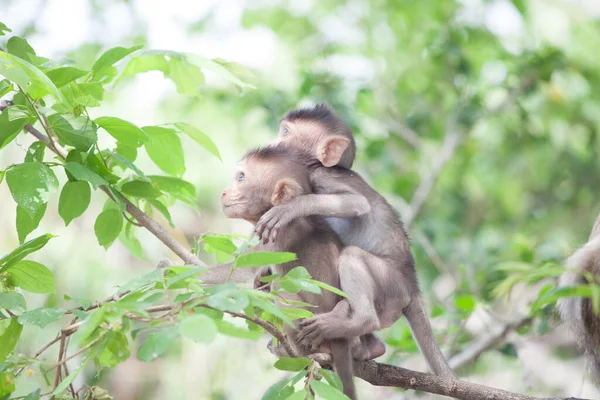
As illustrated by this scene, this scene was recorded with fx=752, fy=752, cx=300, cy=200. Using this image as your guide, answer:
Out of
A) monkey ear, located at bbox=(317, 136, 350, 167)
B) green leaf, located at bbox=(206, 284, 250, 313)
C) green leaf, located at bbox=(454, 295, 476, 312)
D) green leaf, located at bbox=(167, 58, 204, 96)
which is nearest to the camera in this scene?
green leaf, located at bbox=(206, 284, 250, 313)

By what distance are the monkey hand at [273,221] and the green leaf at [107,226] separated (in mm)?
456

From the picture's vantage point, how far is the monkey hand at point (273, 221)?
2.51 m

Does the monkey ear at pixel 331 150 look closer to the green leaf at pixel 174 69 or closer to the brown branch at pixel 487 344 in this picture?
the green leaf at pixel 174 69

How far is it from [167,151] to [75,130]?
41cm

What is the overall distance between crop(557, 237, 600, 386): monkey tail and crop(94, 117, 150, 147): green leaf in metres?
1.47

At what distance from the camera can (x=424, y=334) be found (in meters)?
2.89

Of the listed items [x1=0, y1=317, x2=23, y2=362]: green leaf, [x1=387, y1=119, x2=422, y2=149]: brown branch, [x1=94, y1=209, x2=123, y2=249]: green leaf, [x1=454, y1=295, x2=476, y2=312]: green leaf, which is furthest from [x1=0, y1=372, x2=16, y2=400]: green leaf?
[x1=387, y1=119, x2=422, y2=149]: brown branch

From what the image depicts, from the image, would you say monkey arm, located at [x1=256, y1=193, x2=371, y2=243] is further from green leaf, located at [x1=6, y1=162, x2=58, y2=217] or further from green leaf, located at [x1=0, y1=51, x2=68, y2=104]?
green leaf, located at [x1=0, y1=51, x2=68, y2=104]

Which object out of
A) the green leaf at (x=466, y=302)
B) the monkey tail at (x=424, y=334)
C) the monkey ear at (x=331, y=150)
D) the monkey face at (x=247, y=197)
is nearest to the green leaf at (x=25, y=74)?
the monkey face at (x=247, y=197)

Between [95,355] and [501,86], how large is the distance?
5189mm

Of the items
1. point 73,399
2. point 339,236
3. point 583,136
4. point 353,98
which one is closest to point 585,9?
point 583,136

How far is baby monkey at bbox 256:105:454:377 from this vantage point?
2.54 m

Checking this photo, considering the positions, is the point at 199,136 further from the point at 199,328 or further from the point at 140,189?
the point at 199,328

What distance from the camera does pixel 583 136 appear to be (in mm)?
8430
